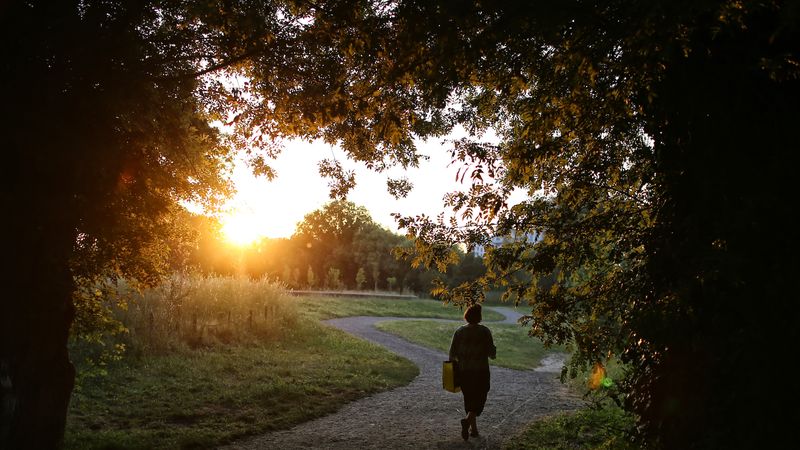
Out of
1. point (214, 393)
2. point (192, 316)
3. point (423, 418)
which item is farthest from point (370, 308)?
point (423, 418)

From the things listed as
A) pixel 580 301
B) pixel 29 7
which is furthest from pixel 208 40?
pixel 580 301

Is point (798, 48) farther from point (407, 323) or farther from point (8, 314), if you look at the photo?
point (407, 323)

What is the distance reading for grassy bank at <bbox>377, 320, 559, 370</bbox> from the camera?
19272 millimetres

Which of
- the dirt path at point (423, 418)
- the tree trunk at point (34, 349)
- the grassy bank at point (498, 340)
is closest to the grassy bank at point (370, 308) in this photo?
the grassy bank at point (498, 340)

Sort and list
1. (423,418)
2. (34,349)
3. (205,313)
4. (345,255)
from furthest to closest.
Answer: (345,255), (205,313), (423,418), (34,349)

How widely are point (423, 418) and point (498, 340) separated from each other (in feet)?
50.4

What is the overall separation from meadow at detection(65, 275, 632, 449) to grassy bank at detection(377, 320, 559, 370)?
18 cm

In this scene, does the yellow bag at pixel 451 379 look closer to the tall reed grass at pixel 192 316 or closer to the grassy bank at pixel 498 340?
the tall reed grass at pixel 192 316

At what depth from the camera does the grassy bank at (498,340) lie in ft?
63.2

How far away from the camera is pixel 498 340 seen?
24.1 metres

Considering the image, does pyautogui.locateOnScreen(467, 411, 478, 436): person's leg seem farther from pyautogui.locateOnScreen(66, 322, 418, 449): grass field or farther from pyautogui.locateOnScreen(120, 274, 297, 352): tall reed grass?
pyautogui.locateOnScreen(120, 274, 297, 352): tall reed grass

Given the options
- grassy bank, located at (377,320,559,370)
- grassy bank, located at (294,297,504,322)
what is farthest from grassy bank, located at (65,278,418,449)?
grassy bank, located at (294,297,504,322)

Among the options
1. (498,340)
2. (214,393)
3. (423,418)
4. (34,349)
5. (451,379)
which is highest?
(34,349)

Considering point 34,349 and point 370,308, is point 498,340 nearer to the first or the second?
point 370,308
